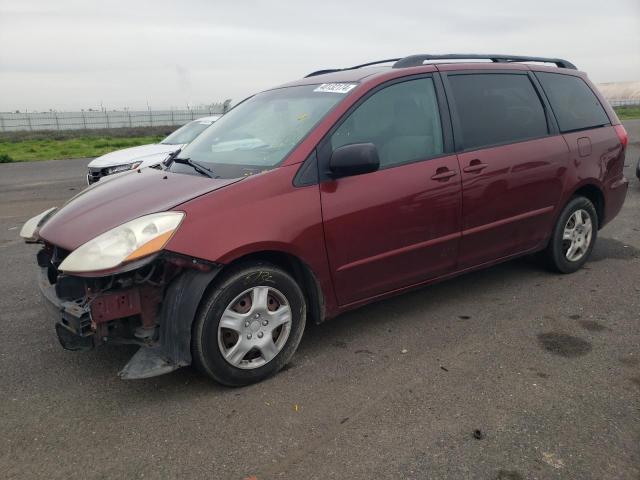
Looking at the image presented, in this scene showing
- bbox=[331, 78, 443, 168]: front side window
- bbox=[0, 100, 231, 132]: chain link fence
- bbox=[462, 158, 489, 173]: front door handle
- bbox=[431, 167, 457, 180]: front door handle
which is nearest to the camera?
bbox=[331, 78, 443, 168]: front side window

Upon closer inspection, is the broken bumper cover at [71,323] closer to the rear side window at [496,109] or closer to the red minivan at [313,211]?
the red minivan at [313,211]

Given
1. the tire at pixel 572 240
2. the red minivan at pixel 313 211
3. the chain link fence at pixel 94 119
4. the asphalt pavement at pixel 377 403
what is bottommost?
the asphalt pavement at pixel 377 403

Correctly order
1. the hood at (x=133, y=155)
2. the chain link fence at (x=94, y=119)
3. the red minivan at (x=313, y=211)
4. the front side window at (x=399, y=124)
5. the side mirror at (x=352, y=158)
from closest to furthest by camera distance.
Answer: the red minivan at (x=313, y=211)
the side mirror at (x=352, y=158)
the front side window at (x=399, y=124)
the hood at (x=133, y=155)
the chain link fence at (x=94, y=119)

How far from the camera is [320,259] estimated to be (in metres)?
3.42

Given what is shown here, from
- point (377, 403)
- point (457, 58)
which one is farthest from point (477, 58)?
point (377, 403)

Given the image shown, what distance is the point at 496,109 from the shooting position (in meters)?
4.38

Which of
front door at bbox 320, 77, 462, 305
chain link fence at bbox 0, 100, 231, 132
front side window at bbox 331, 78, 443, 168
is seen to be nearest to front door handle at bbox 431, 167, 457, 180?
front door at bbox 320, 77, 462, 305

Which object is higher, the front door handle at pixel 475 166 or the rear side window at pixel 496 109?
the rear side window at pixel 496 109

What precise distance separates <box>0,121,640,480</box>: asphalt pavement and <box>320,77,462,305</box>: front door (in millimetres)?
465

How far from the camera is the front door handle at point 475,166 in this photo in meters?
4.03

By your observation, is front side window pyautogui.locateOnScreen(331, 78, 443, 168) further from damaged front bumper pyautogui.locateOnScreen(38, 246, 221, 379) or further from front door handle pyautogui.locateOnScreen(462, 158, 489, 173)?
damaged front bumper pyautogui.locateOnScreen(38, 246, 221, 379)

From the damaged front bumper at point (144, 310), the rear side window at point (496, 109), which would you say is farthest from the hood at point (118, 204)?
the rear side window at point (496, 109)

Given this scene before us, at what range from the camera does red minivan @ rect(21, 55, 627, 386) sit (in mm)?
3006

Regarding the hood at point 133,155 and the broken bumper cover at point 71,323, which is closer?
the broken bumper cover at point 71,323
